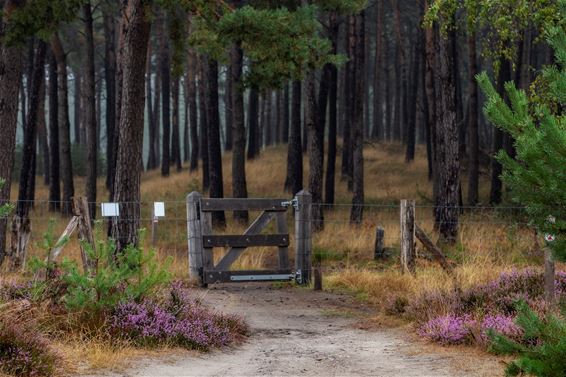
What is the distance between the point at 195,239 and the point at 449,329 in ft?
21.2

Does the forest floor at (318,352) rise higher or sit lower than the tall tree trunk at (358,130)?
lower

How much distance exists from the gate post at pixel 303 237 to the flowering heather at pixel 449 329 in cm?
553

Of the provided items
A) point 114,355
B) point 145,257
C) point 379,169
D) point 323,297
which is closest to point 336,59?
point 323,297

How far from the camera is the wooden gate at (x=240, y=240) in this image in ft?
50.7

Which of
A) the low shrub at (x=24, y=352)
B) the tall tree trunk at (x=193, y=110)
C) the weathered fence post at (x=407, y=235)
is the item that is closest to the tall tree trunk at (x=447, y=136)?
the weathered fence post at (x=407, y=235)

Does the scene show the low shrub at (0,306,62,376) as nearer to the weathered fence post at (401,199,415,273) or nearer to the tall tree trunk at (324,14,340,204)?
the weathered fence post at (401,199,415,273)

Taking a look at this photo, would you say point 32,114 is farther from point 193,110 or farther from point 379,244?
point 193,110

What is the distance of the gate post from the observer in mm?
15930

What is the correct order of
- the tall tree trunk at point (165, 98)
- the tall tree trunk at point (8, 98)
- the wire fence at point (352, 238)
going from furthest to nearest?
1. the tall tree trunk at point (165, 98)
2. the tall tree trunk at point (8, 98)
3. the wire fence at point (352, 238)

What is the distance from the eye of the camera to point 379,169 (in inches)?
1576

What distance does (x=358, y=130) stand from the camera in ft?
96.0

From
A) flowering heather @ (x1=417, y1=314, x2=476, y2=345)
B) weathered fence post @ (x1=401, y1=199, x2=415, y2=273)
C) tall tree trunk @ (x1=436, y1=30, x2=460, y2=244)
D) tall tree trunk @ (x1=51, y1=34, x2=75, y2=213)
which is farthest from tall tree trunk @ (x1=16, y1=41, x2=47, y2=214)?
flowering heather @ (x1=417, y1=314, x2=476, y2=345)

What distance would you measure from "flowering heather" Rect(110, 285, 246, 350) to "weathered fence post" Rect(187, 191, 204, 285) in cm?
462

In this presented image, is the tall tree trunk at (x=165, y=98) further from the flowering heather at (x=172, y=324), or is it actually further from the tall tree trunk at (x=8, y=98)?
the flowering heather at (x=172, y=324)
